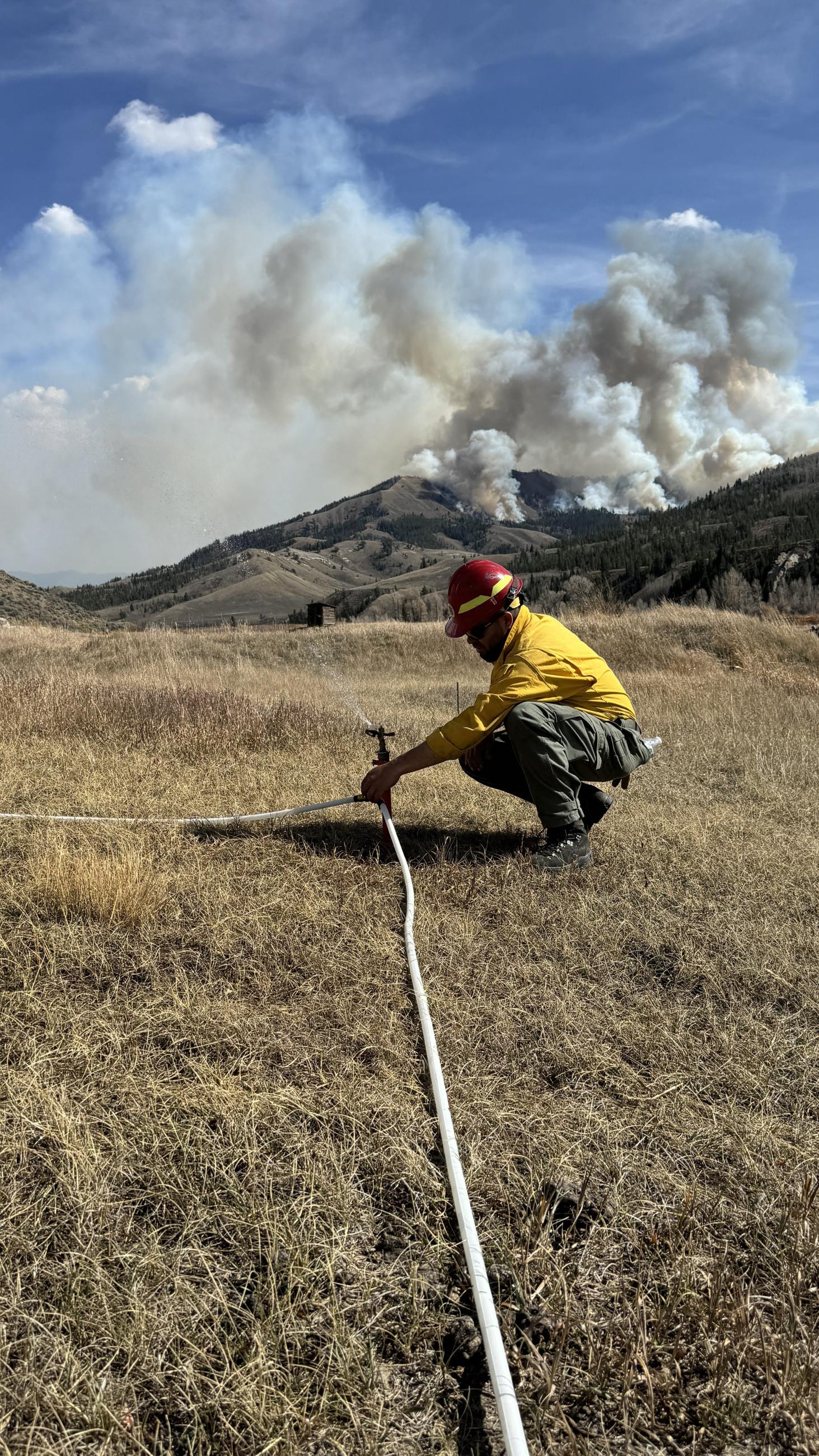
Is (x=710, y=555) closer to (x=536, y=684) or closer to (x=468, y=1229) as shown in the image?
(x=536, y=684)

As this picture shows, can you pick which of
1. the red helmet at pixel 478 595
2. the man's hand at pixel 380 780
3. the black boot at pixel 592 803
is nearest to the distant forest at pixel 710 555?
the black boot at pixel 592 803

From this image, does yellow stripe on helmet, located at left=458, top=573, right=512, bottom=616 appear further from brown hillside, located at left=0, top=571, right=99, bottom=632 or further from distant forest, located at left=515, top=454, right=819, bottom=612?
brown hillside, located at left=0, top=571, right=99, bottom=632

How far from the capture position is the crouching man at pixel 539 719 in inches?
161

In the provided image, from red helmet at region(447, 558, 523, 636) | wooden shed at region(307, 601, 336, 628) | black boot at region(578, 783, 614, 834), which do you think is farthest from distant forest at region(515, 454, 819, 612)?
red helmet at region(447, 558, 523, 636)

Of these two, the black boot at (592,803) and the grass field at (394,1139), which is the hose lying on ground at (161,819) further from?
the black boot at (592,803)

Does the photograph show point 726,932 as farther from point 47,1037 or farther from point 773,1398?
point 47,1037

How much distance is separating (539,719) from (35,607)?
5497 cm

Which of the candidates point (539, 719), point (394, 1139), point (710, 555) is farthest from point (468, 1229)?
Result: point (710, 555)

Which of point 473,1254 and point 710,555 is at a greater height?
point 710,555

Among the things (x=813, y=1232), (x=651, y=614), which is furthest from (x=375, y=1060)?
(x=651, y=614)

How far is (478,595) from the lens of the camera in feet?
13.9

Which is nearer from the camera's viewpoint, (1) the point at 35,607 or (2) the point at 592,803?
(2) the point at 592,803

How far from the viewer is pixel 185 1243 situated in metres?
1.82

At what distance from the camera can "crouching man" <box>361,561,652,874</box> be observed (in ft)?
13.4
